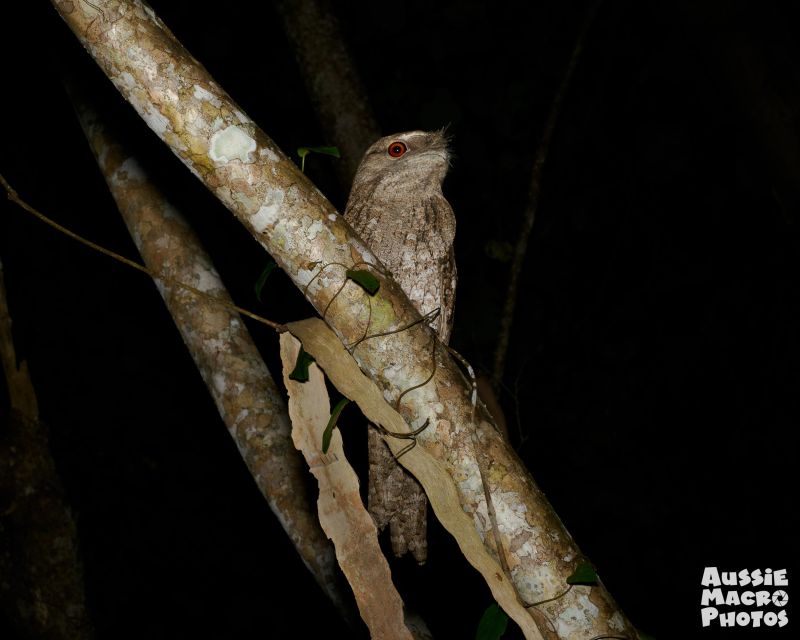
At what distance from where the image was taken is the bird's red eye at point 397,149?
257cm

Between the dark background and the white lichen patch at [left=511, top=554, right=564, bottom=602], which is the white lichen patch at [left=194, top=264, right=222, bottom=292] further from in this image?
the white lichen patch at [left=511, top=554, right=564, bottom=602]

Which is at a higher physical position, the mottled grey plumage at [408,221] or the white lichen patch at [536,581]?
the mottled grey plumage at [408,221]

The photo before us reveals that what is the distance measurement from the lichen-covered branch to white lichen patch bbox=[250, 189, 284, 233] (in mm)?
1621

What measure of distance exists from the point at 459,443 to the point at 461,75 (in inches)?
157

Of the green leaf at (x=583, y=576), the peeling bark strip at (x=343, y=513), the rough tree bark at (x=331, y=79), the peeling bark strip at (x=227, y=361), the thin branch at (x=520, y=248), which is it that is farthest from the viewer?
the thin branch at (x=520, y=248)

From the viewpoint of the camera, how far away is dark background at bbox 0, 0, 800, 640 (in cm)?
421

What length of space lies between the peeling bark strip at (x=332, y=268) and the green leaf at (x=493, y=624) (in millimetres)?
92

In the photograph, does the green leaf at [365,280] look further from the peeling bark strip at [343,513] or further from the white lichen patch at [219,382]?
the white lichen patch at [219,382]

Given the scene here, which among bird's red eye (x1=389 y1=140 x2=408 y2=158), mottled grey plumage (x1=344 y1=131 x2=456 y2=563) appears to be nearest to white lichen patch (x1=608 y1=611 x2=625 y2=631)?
mottled grey plumage (x1=344 y1=131 x2=456 y2=563)

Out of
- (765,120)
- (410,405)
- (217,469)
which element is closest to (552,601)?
(410,405)

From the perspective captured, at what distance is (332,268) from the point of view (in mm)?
1247

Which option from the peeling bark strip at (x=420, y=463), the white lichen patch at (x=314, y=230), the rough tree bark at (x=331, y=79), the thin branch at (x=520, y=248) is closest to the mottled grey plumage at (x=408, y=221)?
the rough tree bark at (x=331, y=79)


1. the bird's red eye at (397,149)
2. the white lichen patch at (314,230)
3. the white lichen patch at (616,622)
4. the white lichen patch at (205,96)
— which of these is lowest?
the white lichen patch at (616,622)

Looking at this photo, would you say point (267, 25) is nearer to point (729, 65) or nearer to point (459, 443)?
point (729, 65)
